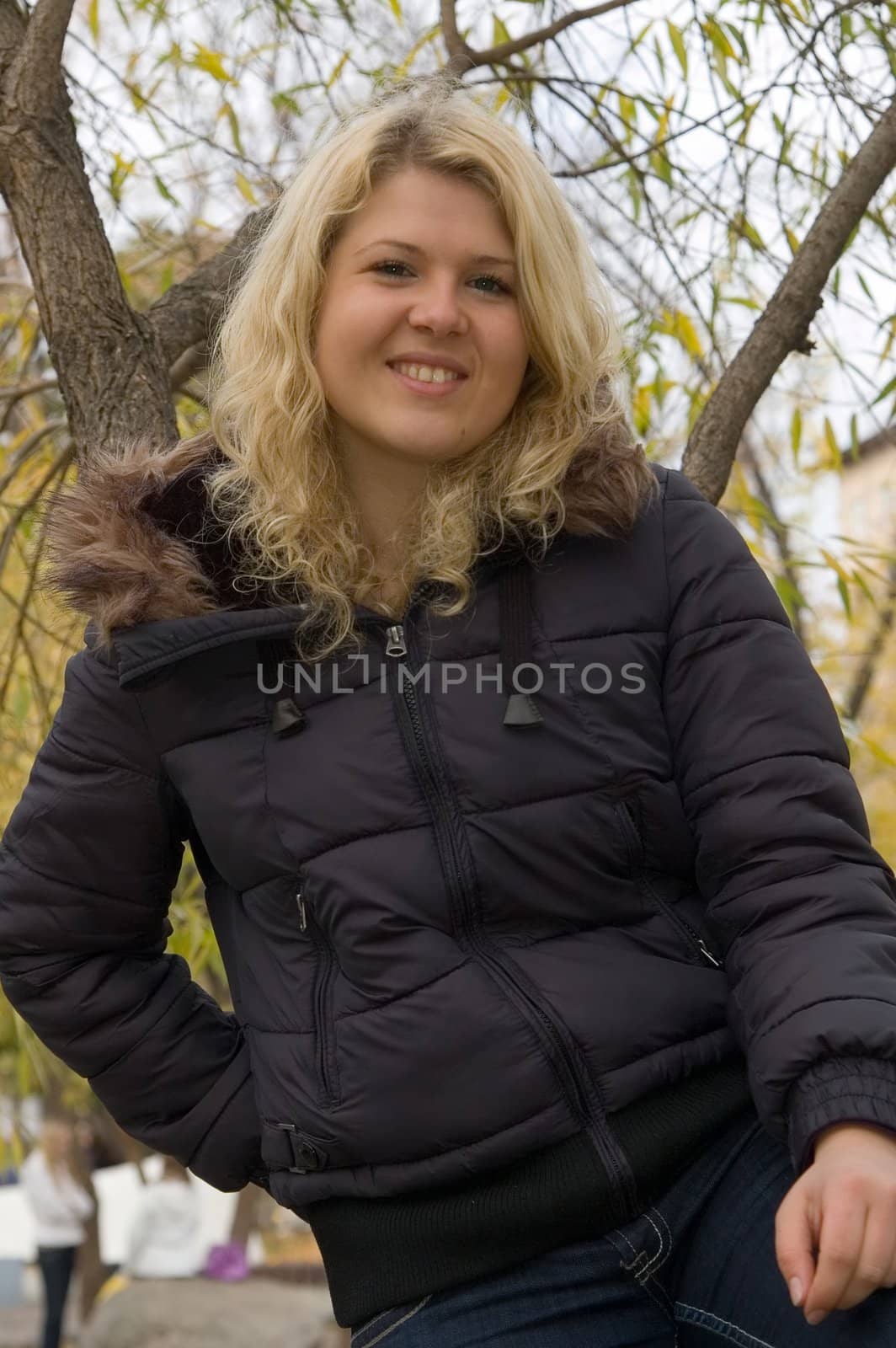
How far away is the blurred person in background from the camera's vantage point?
9234mm

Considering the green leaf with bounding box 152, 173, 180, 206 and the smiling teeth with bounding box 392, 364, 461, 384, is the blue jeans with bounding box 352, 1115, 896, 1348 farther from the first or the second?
the green leaf with bounding box 152, 173, 180, 206

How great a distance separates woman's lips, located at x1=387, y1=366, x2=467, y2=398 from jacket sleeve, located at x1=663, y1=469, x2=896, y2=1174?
0.27 meters

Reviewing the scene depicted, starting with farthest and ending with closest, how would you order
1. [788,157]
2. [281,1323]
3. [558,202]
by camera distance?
[281,1323], [788,157], [558,202]

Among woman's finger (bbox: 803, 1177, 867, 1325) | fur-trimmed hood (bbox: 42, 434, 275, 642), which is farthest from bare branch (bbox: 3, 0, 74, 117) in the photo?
woman's finger (bbox: 803, 1177, 867, 1325)

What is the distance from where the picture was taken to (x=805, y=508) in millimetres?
7461

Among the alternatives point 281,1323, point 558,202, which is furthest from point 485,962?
point 281,1323

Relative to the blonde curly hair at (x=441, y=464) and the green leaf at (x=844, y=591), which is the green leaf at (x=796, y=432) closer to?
the green leaf at (x=844, y=591)

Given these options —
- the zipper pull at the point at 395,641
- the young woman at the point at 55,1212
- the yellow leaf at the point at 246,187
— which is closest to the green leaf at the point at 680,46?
the yellow leaf at the point at 246,187

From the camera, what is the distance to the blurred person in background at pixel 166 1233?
9.23m

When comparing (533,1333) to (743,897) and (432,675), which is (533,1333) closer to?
(743,897)

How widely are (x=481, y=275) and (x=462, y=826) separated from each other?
2.02ft

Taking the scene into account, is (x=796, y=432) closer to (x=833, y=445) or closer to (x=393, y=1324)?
(x=833, y=445)

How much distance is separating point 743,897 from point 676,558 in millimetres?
378

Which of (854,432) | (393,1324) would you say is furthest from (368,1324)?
(854,432)
